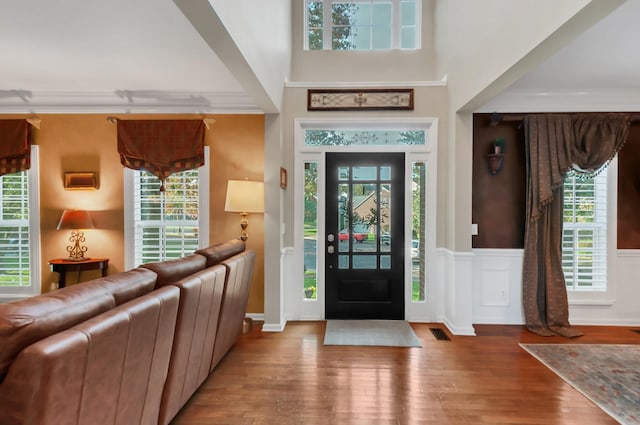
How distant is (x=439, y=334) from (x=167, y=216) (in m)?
3.46

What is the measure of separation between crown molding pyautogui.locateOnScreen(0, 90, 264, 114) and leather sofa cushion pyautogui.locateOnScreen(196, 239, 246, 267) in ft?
5.96

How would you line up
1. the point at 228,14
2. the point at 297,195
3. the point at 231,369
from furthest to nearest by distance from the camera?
1. the point at 297,195
2. the point at 231,369
3. the point at 228,14

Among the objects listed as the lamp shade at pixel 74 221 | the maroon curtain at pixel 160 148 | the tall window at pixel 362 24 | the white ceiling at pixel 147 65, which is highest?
the tall window at pixel 362 24

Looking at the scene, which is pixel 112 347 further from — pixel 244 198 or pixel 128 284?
pixel 244 198

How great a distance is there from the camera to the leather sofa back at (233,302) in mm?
2674

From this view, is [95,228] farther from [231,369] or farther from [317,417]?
[317,417]

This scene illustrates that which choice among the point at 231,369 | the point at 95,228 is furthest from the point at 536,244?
the point at 95,228

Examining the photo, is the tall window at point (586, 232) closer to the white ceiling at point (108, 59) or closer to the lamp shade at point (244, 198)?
the lamp shade at point (244, 198)

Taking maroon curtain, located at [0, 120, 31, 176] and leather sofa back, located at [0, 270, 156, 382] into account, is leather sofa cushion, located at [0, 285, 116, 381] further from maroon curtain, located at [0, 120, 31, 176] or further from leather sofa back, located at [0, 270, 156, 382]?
maroon curtain, located at [0, 120, 31, 176]

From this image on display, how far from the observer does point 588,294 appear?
12.7 ft

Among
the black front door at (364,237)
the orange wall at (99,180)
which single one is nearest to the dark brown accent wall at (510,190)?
the black front door at (364,237)

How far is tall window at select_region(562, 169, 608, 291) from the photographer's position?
12.7 ft

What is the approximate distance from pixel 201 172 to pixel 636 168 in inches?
202

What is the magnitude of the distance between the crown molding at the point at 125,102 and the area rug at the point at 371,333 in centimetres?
272
